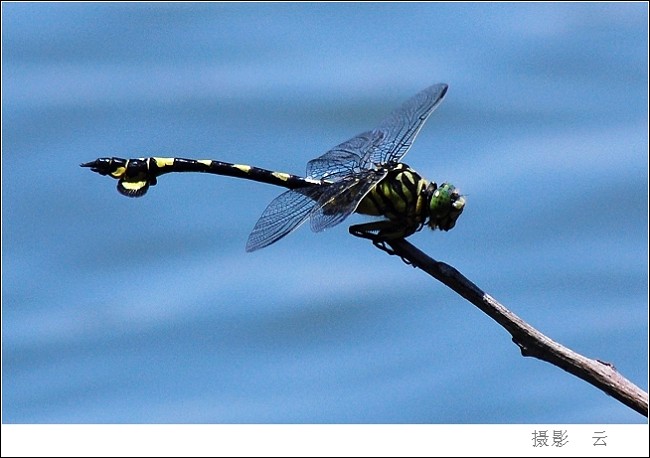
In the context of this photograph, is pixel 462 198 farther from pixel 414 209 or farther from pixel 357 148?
pixel 357 148

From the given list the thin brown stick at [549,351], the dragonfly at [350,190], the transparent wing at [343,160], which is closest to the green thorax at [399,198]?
the dragonfly at [350,190]

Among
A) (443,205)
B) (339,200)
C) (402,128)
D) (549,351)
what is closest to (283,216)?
(339,200)

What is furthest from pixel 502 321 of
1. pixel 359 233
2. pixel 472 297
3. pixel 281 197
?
pixel 281 197

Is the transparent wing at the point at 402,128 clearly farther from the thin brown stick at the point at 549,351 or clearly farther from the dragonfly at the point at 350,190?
the thin brown stick at the point at 549,351

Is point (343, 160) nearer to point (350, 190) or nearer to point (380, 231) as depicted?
point (350, 190)

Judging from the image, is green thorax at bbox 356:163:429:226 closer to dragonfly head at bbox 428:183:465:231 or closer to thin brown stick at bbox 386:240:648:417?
dragonfly head at bbox 428:183:465:231

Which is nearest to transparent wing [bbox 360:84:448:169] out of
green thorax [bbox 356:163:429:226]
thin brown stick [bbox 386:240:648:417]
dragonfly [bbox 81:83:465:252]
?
dragonfly [bbox 81:83:465:252]
